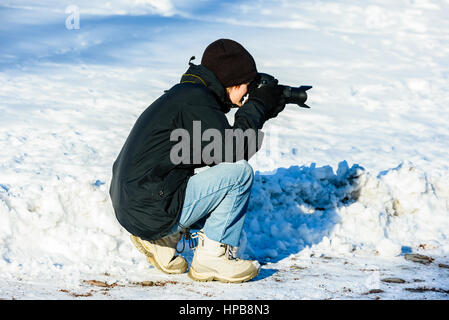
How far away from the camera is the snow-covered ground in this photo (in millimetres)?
3117

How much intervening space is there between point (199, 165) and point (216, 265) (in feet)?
1.66

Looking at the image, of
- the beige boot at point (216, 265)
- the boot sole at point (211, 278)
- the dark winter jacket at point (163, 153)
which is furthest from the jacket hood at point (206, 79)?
the boot sole at point (211, 278)

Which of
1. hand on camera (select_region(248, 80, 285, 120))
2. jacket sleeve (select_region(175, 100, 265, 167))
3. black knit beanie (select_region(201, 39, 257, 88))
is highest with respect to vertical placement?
black knit beanie (select_region(201, 39, 257, 88))

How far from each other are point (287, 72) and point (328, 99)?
1173 millimetres

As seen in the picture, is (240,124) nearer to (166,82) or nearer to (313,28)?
(166,82)

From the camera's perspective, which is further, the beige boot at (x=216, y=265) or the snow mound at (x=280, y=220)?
the snow mound at (x=280, y=220)

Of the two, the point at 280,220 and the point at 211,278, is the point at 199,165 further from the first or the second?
the point at 280,220

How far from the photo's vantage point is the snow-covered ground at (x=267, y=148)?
3117 millimetres

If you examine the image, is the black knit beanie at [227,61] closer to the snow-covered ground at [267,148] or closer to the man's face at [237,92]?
the man's face at [237,92]

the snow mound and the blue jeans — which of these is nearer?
the blue jeans

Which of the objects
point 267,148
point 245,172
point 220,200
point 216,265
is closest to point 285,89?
point 245,172

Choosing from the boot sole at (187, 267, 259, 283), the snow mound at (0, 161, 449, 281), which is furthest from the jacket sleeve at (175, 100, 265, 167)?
the snow mound at (0, 161, 449, 281)

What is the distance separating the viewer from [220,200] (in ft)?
9.64

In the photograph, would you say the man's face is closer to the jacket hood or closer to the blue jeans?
the jacket hood
